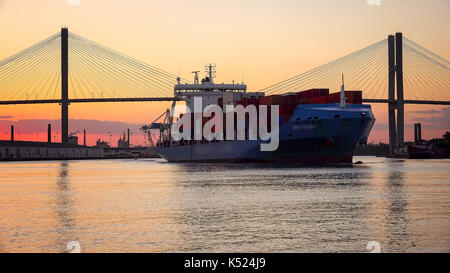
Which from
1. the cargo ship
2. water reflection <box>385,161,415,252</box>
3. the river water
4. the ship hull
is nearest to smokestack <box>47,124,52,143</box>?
the cargo ship

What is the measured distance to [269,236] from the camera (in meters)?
17.0

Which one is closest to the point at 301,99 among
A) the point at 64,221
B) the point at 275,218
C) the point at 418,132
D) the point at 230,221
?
the point at 275,218

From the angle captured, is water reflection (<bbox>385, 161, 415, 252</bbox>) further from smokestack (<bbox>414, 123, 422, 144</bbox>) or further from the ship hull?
smokestack (<bbox>414, 123, 422, 144</bbox>)

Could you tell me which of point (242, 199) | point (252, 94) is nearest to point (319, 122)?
point (252, 94)

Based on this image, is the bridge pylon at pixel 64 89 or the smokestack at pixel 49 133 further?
the smokestack at pixel 49 133

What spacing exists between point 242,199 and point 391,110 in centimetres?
9899

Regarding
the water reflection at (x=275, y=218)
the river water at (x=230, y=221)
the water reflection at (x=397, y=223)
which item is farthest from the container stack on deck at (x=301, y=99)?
the water reflection at (x=397, y=223)

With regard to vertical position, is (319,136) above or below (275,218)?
above

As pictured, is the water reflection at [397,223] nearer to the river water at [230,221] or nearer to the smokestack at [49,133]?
the river water at [230,221]

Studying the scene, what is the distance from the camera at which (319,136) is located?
62.8 meters

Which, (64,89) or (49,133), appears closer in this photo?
(64,89)

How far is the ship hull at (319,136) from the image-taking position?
2437 inches

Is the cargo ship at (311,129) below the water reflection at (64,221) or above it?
above

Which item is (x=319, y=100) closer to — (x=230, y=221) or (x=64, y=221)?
(x=230, y=221)
